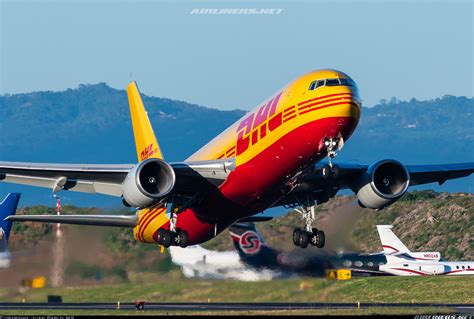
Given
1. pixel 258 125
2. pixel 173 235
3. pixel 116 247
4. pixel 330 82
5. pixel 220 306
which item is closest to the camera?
pixel 330 82

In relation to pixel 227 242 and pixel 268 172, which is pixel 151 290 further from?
pixel 268 172

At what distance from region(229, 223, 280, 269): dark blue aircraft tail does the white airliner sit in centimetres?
2073

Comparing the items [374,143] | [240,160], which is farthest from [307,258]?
[374,143]

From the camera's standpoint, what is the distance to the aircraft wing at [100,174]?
41.6 meters

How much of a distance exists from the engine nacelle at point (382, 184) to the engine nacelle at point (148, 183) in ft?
28.5

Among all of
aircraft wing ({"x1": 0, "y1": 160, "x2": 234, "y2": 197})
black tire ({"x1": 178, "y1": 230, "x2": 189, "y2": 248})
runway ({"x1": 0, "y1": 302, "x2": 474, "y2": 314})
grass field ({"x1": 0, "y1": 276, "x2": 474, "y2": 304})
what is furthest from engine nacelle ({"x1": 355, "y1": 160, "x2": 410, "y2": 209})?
black tire ({"x1": 178, "y1": 230, "x2": 189, "y2": 248})

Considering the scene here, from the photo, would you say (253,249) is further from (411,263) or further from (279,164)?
(411,263)

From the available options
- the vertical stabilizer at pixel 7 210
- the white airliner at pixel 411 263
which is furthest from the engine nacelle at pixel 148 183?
the white airliner at pixel 411 263

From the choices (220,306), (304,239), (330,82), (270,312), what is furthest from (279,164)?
(220,306)

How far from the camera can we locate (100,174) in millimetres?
43438

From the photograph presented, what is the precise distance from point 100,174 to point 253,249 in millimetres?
Result: 9534

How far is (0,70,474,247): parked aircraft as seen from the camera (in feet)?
126

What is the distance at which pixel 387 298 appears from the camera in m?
51.7

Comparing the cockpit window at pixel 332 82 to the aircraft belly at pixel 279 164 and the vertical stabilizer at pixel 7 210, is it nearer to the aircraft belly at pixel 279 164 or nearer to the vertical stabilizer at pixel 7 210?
the aircraft belly at pixel 279 164
